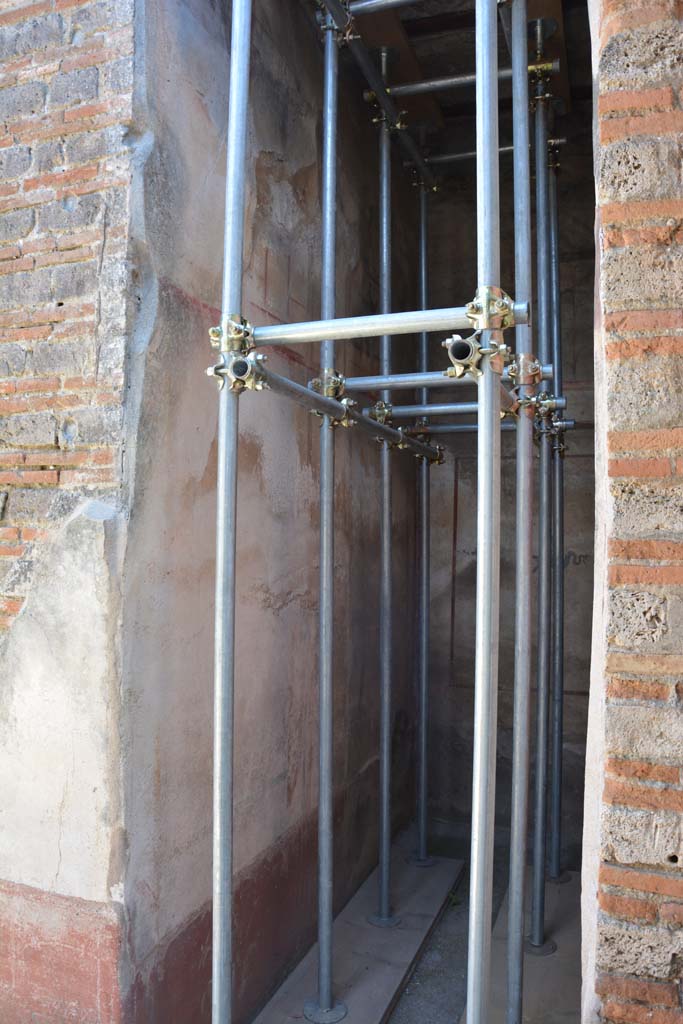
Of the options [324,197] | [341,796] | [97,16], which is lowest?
[341,796]

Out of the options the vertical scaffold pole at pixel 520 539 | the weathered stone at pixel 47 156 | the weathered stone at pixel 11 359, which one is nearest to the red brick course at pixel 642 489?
the vertical scaffold pole at pixel 520 539

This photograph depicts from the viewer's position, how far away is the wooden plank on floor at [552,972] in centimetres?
350

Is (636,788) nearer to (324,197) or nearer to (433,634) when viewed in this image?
(324,197)

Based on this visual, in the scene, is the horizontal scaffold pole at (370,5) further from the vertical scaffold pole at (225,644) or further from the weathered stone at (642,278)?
Result: the weathered stone at (642,278)

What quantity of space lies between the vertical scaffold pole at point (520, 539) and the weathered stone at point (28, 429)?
5.48 ft

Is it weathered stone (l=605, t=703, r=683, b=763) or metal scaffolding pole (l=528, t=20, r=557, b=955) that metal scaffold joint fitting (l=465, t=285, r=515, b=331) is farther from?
metal scaffolding pole (l=528, t=20, r=557, b=955)

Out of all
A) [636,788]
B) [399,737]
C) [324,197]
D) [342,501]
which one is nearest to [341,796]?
[399,737]

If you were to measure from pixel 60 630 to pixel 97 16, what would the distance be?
2.22 m

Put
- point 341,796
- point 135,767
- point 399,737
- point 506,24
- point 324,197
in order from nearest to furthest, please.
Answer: point 135,767
point 506,24
point 324,197
point 341,796
point 399,737

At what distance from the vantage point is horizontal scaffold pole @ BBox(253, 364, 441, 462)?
2.77 meters

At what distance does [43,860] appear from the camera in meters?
2.85

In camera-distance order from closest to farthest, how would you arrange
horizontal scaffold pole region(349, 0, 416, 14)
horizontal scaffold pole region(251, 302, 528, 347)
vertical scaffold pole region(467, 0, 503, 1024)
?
vertical scaffold pole region(467, 0, 503, 1024) < horizontal scaffold pole region(251, 302, 528, 347) < horizontal scaffold pole region(349, 0, 416, 14)

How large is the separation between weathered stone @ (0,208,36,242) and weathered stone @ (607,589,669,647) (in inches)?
97.1

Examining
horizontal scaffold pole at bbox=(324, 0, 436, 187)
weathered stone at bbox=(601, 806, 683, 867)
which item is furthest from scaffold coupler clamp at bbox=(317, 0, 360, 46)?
weathered stone at bbox=(601, 806, 683, 867)
